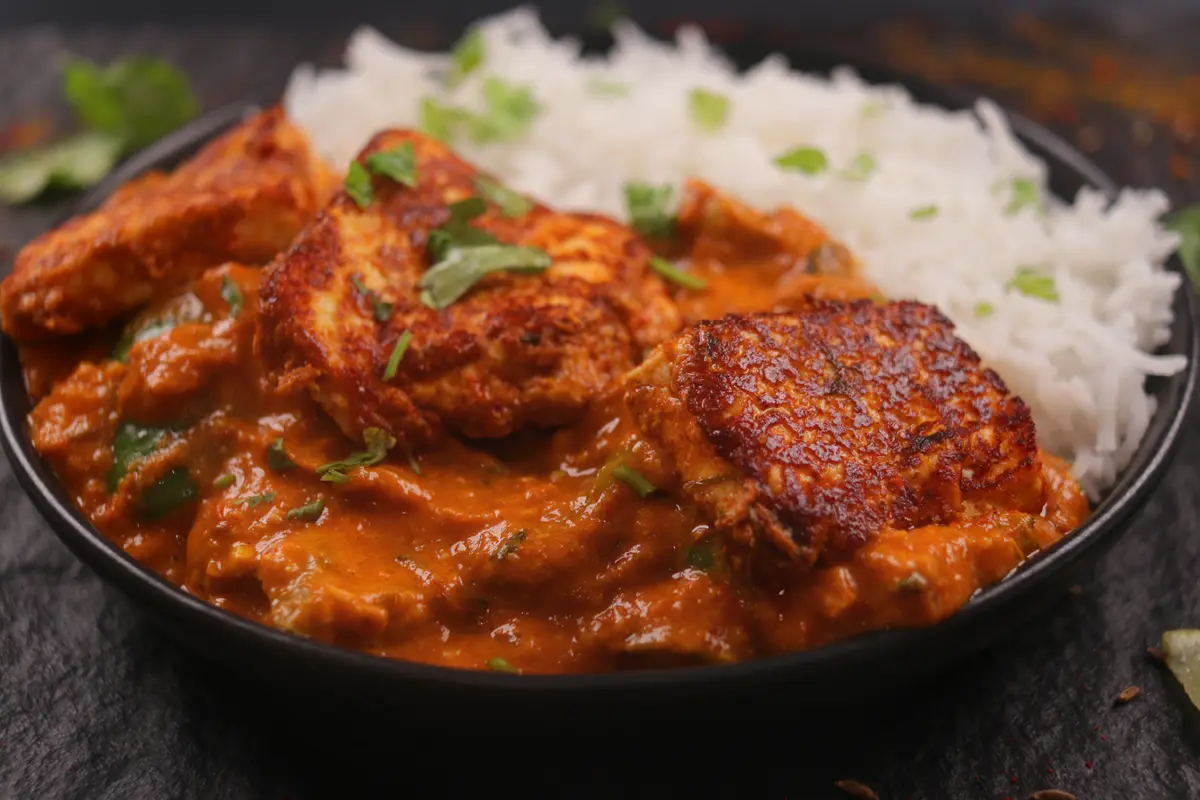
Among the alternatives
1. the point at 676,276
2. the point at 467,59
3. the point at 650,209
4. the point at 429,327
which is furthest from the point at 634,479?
the point at 467,59

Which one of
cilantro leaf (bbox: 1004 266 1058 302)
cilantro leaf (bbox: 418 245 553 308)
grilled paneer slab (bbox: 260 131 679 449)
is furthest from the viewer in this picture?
cilantro leaf (bbox: 1004 266 1058 302)

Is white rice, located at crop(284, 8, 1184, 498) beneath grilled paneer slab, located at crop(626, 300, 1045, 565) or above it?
beneath

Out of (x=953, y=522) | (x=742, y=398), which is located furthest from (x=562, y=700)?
(x=953, y=522)

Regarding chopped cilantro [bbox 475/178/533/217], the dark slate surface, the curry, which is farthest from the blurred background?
the dark slate surface

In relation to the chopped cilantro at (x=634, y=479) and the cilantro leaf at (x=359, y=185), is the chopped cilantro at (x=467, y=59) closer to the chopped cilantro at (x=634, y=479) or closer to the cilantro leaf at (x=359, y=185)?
the cilantro leaf at (x=359, y=185)

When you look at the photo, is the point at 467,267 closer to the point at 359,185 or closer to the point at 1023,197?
the point at 359,185

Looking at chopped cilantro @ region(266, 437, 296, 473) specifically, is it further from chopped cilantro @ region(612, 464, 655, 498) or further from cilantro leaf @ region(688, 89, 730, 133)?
cilantro leaf @ region(688, 89, 730, 133)

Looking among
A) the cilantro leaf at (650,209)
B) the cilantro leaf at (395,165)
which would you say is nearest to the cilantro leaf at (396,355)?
the cilantro leaf at (395,165)

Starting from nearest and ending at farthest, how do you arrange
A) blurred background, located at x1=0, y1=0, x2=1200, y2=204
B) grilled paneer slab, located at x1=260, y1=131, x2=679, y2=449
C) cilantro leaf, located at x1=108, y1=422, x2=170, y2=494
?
1. grilled paneer slab, located at x1=260, y1=131, x2=679, y2=449
2. cilantro leaf, located at x1=108, y1=422, x2=170, y2=494
3. blurred background, located at x1=0, y1=0, x2=1200, y2=204
